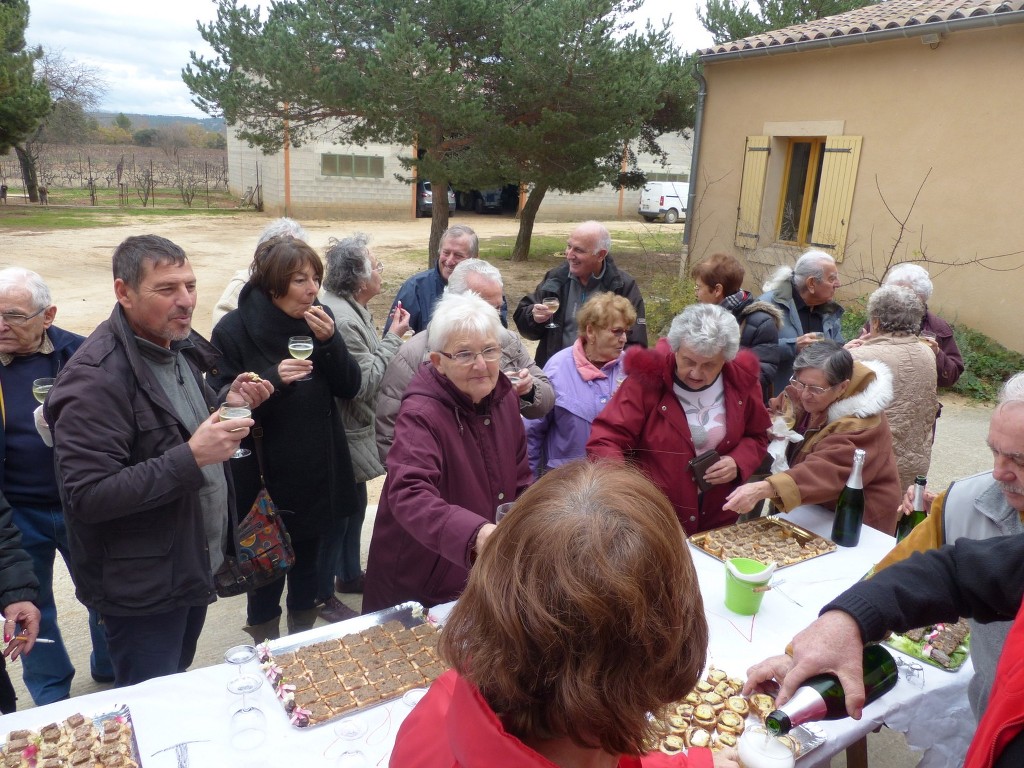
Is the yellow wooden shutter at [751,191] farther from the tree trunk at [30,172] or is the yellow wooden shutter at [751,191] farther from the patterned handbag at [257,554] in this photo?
the tree trunk at [30,172]

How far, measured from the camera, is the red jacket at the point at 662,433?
2.95m

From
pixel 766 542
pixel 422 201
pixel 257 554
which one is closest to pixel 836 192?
pixel 766 542

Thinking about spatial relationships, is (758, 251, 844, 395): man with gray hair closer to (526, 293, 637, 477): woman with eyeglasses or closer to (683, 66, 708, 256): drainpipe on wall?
(526, 293, 637, 477): woman with eyeglasses

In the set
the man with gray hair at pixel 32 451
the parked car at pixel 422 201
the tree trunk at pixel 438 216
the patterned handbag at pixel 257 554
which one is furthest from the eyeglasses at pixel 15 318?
the parked car at pixel 422 201

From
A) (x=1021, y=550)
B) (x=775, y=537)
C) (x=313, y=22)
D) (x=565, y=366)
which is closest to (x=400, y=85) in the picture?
(x=313, y=22)

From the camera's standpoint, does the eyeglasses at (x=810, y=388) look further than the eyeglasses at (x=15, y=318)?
Yes

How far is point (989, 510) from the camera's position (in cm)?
200

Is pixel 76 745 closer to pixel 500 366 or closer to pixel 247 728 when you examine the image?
pixel 247 728

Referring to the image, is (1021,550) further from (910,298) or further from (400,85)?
(400,85)

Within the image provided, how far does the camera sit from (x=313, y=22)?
10.5 metres

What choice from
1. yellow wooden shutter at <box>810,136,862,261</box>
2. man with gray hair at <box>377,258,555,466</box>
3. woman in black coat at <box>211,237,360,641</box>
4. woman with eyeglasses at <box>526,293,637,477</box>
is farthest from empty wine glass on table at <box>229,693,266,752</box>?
yellow wooden shutter at <box>810,136,862,261</box>

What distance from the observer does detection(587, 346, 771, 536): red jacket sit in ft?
9.69

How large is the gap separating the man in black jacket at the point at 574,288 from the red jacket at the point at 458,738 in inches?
140

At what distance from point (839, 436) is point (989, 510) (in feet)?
3.26
